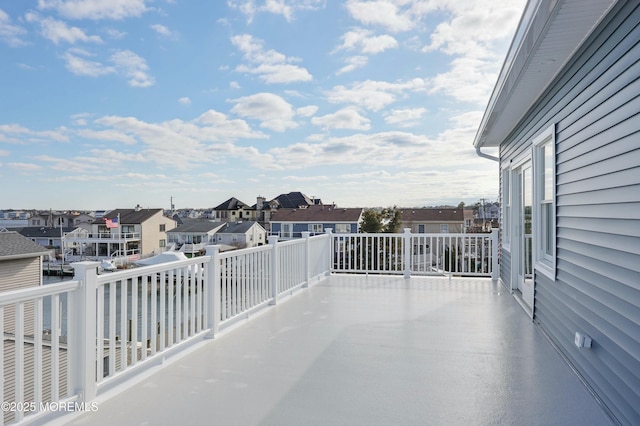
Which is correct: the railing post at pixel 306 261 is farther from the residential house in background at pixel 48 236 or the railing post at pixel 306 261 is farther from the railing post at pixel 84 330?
the residential house in background at pixel 48 236

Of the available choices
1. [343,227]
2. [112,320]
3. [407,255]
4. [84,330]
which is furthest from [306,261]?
[343,227]

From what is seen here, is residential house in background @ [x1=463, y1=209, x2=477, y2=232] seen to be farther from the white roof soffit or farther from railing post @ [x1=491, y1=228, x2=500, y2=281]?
the white roof soffit

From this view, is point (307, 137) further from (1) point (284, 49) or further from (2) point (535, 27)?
(2) point (535, 27)

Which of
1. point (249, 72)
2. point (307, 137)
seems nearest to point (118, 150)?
point (307, 137)

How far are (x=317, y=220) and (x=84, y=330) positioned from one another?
80.2ft

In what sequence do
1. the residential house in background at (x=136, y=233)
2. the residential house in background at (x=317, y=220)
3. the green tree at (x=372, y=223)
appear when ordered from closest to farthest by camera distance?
1. the green tree at (x=372, y=223)
2. the residential house in background at (x=136, y=233)
3. the residential house in background at (x=317, y=220)

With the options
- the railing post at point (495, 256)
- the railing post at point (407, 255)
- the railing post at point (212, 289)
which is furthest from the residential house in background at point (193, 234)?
the railing post at point (212, 289)

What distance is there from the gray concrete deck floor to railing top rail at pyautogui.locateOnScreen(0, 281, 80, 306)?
734 millimetres

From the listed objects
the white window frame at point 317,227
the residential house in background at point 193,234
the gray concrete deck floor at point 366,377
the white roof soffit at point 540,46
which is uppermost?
the white roof soffit at point 540,46

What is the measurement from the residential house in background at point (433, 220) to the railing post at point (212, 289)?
71.9 ft

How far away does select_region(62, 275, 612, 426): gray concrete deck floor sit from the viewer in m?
2.31

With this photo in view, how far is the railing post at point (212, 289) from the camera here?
3.71 m

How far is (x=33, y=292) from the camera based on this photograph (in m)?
2.00

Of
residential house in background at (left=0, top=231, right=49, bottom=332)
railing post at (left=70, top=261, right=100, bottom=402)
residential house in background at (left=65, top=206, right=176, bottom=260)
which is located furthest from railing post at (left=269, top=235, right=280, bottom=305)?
residential house in background at (left=65, top=206, right=176, bottom=260)
